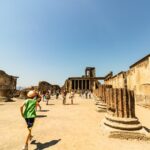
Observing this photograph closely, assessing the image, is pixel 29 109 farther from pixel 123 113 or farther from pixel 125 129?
pixel 123 113

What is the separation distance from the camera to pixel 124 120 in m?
5.20

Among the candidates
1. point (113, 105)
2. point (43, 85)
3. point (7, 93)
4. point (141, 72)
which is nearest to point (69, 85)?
point (43, 85)

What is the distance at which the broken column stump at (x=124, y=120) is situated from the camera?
15.5 feet

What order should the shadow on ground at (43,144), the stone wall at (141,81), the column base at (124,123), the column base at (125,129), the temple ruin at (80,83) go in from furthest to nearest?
the temple ruin at (80,83)
the stone wall at (141,81)
the column base at (124,123)
the column base at (125,129)
the shadow on ground at (43,144)

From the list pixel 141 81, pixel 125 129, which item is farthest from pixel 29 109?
pixel 141 81

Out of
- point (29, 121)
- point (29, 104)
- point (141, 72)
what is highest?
point (141, 72)

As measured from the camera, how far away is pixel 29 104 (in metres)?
4.20

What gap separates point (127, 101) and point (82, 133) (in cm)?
215

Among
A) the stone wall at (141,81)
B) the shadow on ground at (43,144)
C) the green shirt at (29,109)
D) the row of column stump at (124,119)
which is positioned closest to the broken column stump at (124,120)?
the row of column stump at (124,119)

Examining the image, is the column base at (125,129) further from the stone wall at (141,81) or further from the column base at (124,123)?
the stone wall at (141,81)

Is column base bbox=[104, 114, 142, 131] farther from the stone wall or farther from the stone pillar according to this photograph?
the stone wall

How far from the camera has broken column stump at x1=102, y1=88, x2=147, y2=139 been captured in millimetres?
4731

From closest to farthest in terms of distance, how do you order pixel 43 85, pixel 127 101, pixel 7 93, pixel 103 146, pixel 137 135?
pixel 103 146 → pixel 137 135 → pixel 127 101 → pixel 7 93 → pixel 43 85

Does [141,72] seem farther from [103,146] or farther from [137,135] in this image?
[103,146]
